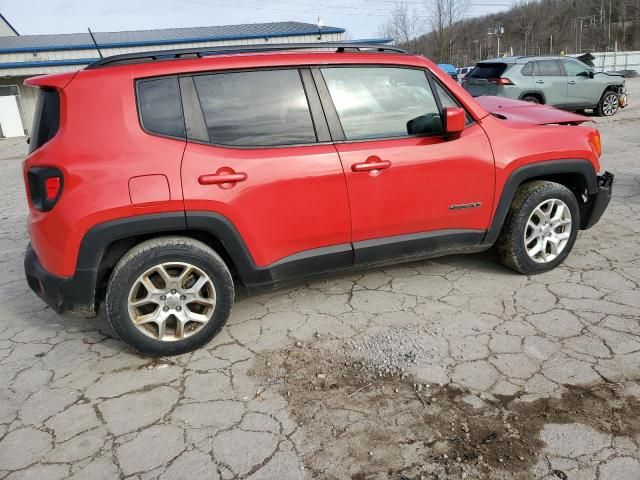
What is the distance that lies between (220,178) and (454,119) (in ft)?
5.20

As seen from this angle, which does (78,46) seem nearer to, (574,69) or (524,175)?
(574,69)

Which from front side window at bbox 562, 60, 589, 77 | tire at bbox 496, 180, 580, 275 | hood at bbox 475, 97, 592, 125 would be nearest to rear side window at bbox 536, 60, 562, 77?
front side window at bbox 562, 60, 589, 77

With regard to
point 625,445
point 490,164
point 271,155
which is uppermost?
point 271,155

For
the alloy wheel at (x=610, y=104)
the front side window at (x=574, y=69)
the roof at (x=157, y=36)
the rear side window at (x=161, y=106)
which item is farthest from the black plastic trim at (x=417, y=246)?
the roof at (x=157, y=36)

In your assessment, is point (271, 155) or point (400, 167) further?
point (400, 167)

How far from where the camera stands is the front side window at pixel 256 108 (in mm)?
3094

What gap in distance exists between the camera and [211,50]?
3.25 meters

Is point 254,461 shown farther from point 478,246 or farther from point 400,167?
point 478,246

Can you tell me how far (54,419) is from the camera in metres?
2.68

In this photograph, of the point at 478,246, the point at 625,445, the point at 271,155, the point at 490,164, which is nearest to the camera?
the point at 625,445

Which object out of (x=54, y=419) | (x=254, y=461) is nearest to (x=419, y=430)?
(x=254, y=461)

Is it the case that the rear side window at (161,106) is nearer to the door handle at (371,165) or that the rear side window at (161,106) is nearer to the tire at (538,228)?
the door handle at (371,165)

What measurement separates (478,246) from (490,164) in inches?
25.2

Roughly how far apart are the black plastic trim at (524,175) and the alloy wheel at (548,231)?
0.23 m
